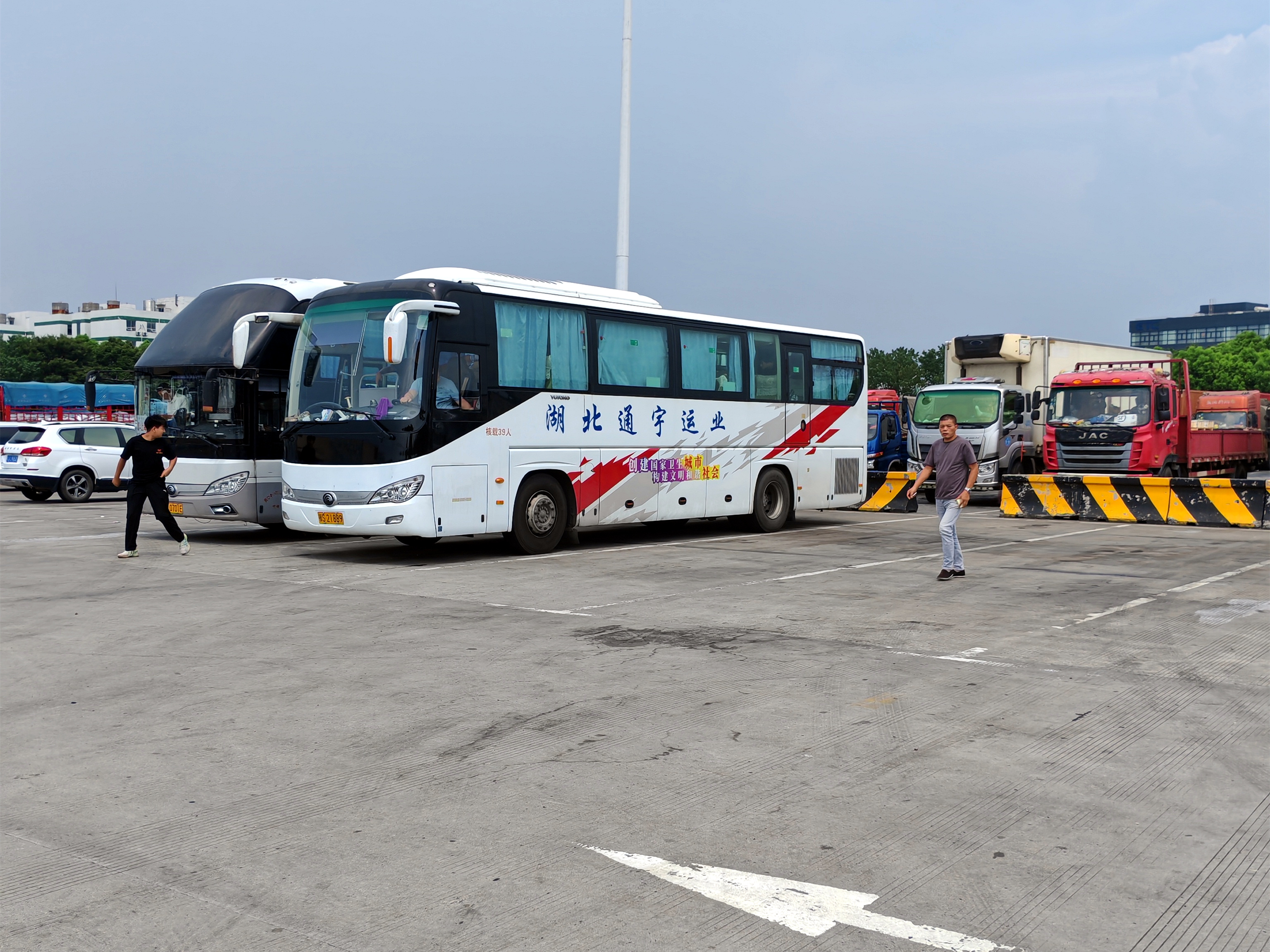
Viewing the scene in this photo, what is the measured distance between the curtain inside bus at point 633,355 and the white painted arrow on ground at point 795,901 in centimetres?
1203

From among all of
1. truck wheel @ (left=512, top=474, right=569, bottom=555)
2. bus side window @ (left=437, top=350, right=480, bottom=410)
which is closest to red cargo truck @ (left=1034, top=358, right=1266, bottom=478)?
truck wheel @ (left=512, top=474, right=569, bottom=555)

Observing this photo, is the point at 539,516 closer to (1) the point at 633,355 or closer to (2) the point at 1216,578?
(1) the point at 633,355

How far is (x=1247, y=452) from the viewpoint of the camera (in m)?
30.1

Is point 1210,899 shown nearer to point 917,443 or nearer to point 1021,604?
point 1021,604

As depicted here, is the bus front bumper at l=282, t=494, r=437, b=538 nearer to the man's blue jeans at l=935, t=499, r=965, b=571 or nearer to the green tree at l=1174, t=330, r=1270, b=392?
the man's blue jeans at l=935, t=499, r=965, b=571

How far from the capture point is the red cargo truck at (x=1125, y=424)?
23.8 m

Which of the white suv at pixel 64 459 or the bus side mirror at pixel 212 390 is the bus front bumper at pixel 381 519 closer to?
the bus side mirror at pixel 212 390

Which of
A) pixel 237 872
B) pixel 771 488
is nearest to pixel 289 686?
pixel 237 872

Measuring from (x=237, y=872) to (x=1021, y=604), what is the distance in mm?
8225

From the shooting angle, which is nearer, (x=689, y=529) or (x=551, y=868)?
(x=551, y=868)

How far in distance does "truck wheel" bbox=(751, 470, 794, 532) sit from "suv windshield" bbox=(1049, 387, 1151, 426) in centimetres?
874

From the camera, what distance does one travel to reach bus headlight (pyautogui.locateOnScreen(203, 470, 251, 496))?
53.3 feet

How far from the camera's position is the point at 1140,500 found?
21203 mm

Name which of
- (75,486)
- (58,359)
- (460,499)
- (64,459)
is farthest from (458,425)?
(58,359)
